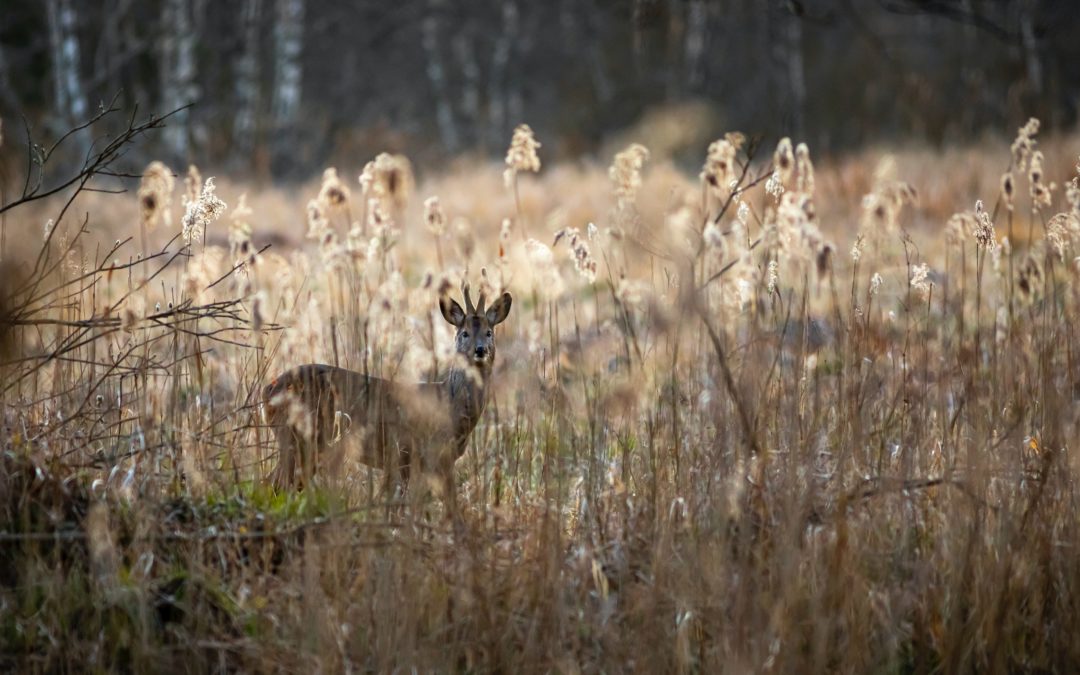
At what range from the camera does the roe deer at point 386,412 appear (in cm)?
414

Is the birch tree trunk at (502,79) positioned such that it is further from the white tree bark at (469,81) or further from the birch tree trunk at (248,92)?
the birch tree trunk at (248,92)

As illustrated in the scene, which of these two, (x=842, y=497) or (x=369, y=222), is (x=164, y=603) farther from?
(x=842, y=497)

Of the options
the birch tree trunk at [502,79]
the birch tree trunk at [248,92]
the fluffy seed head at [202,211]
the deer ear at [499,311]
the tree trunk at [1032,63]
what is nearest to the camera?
the fluffy seed head at [202,211]

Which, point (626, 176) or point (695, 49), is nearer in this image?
point (626, 176)

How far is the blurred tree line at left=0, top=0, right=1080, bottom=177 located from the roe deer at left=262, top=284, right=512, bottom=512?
10.1 m

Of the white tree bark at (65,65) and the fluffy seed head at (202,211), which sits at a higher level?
the white tree bark at (65,65)

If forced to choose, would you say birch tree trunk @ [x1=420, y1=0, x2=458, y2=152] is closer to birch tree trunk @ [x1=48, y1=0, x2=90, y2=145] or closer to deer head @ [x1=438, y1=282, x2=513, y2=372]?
birch tree trunk @ [x1=48, y1=0, x2=90, y2=145]

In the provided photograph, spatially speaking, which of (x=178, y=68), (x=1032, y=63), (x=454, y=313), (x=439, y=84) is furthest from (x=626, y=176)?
(x=439, y=84)

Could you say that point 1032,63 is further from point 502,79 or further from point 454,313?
point 454,313

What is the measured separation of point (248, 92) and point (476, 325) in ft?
55.6

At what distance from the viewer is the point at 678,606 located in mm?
3801

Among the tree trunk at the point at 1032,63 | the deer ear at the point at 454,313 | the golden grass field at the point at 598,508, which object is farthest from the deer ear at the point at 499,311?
the tree trunk at the point at 1032,63

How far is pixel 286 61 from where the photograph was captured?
20781 mm

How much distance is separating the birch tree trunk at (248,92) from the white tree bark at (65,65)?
379 cm
